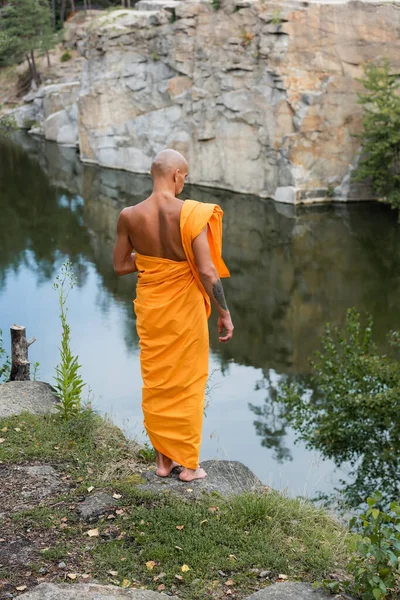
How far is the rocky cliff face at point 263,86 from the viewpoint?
2484 cm

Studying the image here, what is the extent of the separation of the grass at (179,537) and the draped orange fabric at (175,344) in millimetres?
437

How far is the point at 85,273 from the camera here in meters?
18.2

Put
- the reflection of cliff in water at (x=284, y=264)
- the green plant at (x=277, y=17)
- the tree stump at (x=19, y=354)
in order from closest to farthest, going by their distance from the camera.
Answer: the tree stump at (x=19, y=354) < the reflection of cliff in water at (x=284, y=264) < the green plant at (x=277, y=17)

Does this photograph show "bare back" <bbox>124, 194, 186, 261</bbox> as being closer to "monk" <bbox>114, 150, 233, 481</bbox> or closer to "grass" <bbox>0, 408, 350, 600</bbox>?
"monk" <bbox>114, 150, 233, 481</bbox>

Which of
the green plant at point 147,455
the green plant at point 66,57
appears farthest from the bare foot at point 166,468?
the green plant at point 66,57

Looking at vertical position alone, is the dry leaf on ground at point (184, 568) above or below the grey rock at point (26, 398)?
above

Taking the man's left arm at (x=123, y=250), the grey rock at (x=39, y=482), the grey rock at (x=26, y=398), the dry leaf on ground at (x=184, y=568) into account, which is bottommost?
the grey rock at (x=26, y=398)

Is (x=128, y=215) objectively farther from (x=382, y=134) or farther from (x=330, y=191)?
(x=330, y=191)

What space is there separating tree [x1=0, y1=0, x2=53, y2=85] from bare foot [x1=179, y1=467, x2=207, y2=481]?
133 ft

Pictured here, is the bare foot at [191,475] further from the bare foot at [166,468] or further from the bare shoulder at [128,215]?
the bare shoulder at [128,215]

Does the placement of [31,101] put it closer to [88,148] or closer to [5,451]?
[88,148]

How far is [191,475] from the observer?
530 cm

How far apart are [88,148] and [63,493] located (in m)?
30.3

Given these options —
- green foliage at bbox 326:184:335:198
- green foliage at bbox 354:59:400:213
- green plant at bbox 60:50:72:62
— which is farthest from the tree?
green foliage at bbox 354:59:400:213
